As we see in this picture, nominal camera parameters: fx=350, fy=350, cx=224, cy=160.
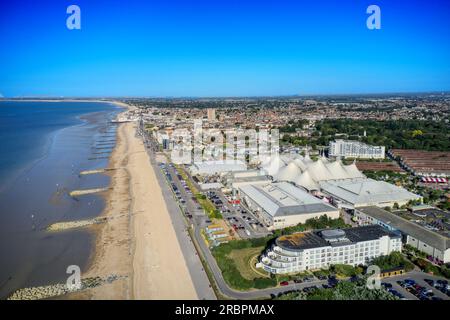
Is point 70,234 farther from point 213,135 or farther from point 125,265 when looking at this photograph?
point 213,135

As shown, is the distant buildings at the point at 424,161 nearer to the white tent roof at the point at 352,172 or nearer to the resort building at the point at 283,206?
the white tent roof at the point at 352,172

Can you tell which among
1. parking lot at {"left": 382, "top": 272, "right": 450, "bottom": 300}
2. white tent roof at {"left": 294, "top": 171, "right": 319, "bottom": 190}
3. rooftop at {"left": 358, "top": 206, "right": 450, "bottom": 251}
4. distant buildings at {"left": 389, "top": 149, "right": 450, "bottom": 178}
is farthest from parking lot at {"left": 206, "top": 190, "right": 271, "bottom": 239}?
distant buildings at {"left": 389, "top": 149, "right": 450, "bottom": 178}

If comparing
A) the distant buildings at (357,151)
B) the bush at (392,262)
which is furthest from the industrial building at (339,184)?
the distant buildings at (357,151)

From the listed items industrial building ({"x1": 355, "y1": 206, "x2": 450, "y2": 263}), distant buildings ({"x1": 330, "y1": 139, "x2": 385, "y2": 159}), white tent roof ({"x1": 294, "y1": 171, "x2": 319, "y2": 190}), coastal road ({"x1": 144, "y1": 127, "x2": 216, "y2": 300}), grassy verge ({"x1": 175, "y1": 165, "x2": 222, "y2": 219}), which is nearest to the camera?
coastal road ({"x1": 144, "y1": 127, "x2": 216, "y2": 300})

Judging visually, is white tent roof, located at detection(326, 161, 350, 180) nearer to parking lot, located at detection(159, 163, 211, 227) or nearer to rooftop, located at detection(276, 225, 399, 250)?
parking lot, located at detection(159, 163, 211, 227)

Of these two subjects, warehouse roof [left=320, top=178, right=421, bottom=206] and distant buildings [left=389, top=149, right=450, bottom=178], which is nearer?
warehouse roof [left=320, top=178, right=421, bottom=206]
